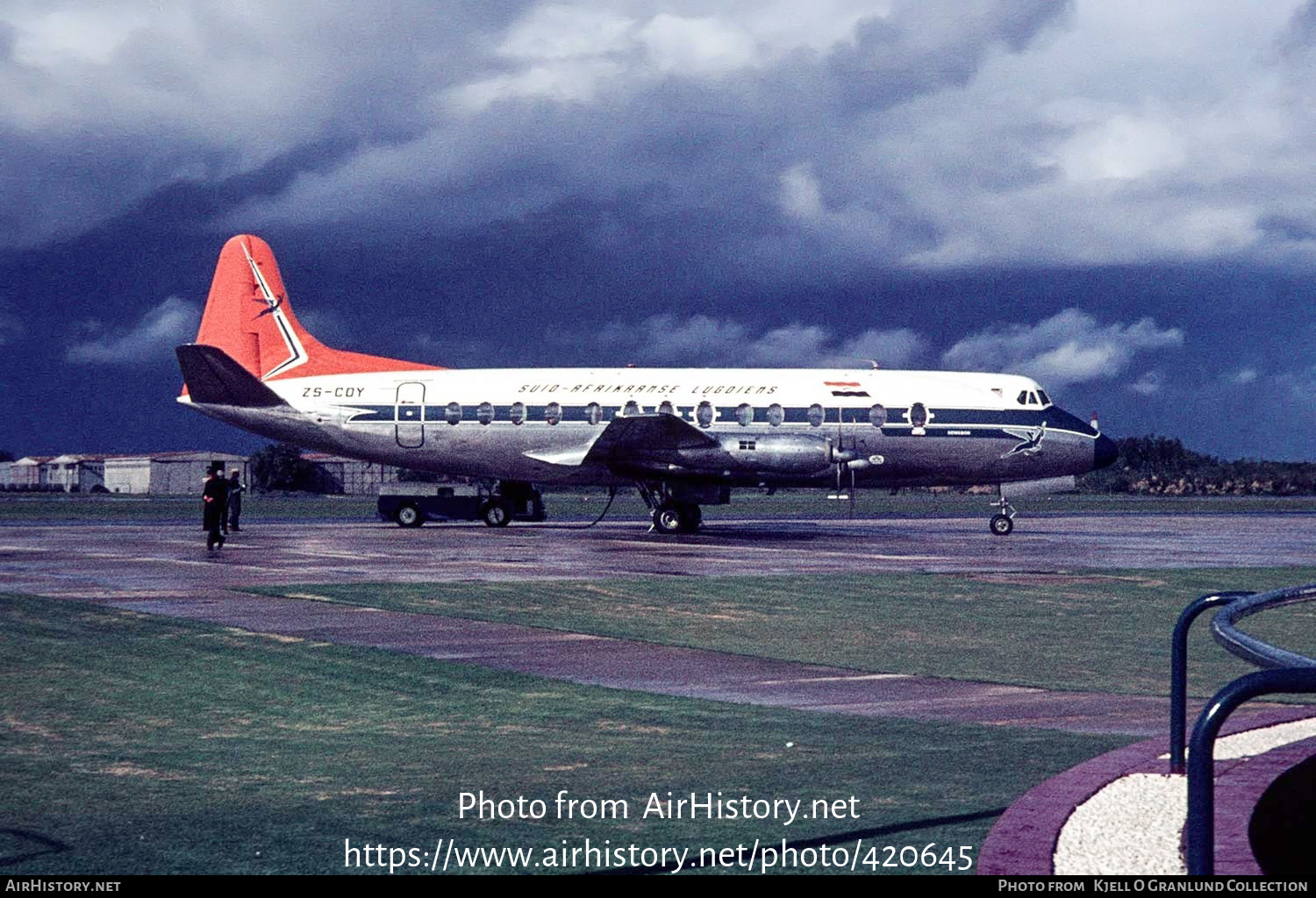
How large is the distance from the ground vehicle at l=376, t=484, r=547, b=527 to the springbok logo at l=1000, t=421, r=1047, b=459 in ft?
48.2

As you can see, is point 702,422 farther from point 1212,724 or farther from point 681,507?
point 1212,724

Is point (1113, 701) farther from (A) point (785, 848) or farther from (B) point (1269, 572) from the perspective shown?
(B) point (1269, 572)

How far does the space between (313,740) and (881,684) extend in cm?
515

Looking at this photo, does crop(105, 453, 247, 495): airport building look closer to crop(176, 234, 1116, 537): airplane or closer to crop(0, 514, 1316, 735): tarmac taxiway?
crop(0, 514, 1316, 735): tarmac taxiway

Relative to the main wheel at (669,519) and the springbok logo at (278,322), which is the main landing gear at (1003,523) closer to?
the main wheel at (669,519)

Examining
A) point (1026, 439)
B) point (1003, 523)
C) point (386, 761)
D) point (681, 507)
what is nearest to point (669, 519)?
point (681, 507)

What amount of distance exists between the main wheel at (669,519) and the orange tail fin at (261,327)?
27.1 ft

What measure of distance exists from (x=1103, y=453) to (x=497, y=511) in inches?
700

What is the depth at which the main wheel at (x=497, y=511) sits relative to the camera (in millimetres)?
43312

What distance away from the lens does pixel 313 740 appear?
1004 cm

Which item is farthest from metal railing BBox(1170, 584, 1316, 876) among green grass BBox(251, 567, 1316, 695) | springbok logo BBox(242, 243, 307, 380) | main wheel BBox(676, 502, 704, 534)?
springbok logo BBox(242, 243, 307, 380)

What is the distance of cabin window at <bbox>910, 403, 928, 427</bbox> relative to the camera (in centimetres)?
3859

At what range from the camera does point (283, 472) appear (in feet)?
429
